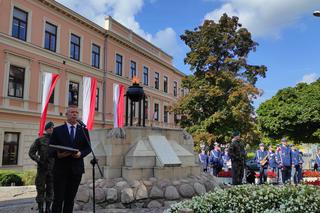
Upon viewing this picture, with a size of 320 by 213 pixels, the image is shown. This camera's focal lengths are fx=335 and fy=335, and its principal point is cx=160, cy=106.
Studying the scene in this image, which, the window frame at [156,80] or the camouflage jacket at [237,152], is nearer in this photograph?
the camouflage jacket at [237,152]

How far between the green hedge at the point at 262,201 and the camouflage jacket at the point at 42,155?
3.30 meters

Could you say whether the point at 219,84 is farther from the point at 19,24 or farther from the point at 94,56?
the point at 19,24

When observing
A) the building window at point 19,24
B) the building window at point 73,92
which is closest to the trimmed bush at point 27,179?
the building window at point 19,24

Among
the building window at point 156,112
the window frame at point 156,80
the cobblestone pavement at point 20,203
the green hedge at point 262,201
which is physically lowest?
the cobblestone pavement at point 20,203

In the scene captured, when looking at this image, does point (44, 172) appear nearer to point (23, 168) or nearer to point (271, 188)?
point (271, 188)

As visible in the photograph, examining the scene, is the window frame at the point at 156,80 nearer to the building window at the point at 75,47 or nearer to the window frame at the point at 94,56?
the window frame at the point at 94,56

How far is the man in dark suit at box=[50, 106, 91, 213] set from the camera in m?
4.96

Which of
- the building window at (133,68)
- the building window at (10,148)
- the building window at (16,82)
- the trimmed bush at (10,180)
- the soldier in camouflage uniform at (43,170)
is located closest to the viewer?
the soldier in camouflage uniform at (43,170)

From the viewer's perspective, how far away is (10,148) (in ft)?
72.0

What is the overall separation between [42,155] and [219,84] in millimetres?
21392

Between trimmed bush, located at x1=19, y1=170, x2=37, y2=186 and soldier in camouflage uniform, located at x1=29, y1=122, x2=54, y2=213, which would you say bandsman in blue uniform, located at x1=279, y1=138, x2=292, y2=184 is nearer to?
soldier in camouflage uniform, located at x1=29, y1=122, x2=54, y2=213

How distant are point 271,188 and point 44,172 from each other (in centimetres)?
468

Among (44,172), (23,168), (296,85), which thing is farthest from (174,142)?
(296,85)

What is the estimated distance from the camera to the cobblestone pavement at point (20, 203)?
738cm
